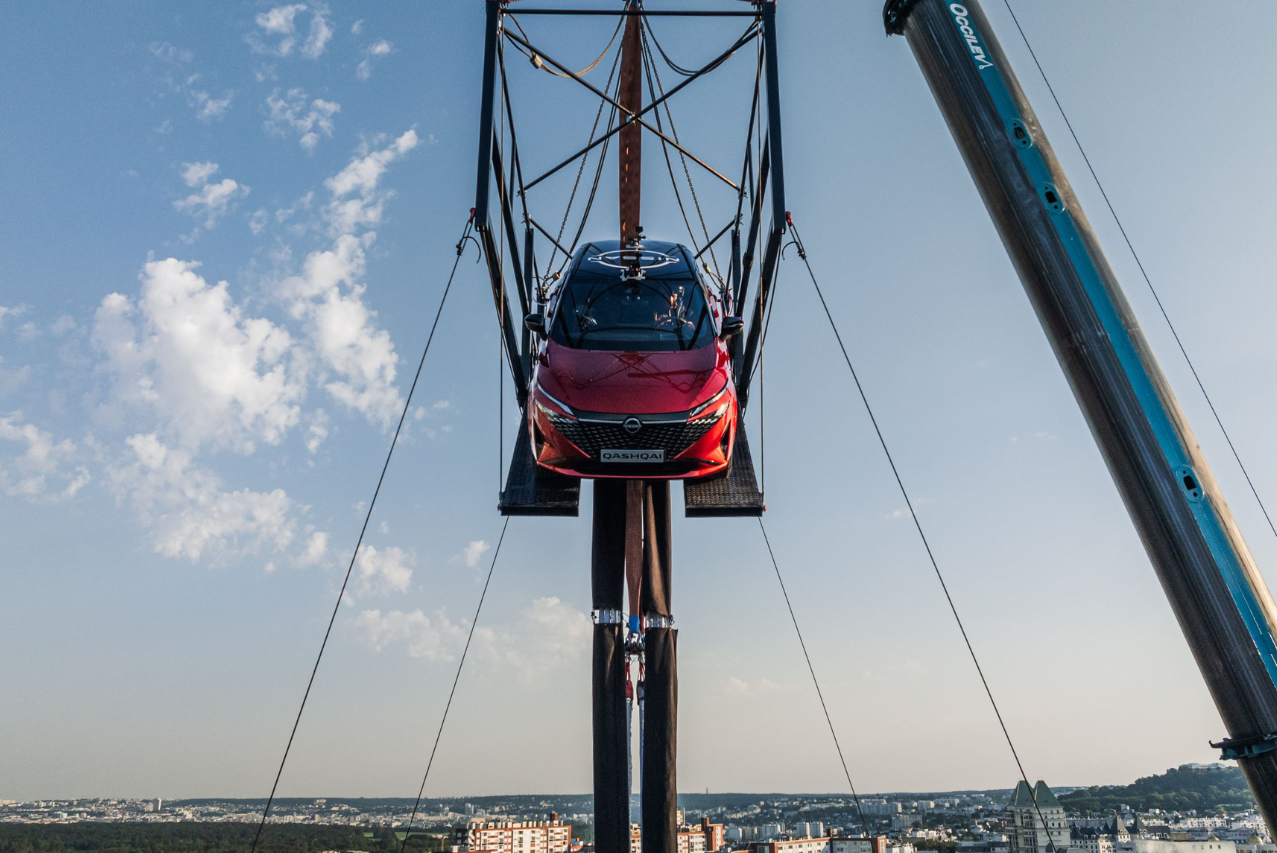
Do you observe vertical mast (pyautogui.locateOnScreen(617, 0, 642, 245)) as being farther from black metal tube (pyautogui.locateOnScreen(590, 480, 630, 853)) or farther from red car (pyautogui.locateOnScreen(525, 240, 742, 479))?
black metal tube (pyautogui.locateOnScreen(590, 480, 630, 853))

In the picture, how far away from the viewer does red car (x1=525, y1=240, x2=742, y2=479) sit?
17.6 feet

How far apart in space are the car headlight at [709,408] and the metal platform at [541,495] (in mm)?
1776

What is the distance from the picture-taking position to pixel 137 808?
60.8 metres

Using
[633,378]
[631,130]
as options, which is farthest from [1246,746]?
[631,130]

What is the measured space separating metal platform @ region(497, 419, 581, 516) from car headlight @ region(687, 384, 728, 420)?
1776 millimetres

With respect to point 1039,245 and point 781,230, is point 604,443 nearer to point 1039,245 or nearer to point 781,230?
point 781,230

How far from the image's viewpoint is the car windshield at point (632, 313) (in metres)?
5.98

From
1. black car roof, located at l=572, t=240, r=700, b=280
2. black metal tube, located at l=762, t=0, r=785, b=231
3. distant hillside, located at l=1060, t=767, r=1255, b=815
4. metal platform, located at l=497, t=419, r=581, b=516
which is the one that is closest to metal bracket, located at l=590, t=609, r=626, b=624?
metal platform, located at l=497, t=419, r=581, b=516

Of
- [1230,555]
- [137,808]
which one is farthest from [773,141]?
[137,808]

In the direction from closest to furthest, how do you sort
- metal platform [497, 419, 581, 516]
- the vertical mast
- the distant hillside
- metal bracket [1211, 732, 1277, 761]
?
metal bracket [1211, 732, 1277, 761] < metal platform [497, 419, 581, 516] < the vertical mast < the distant hillside

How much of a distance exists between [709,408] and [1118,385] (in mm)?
2859

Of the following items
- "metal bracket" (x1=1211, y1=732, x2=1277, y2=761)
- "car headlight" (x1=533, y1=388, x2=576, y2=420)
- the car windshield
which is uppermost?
the car windshield

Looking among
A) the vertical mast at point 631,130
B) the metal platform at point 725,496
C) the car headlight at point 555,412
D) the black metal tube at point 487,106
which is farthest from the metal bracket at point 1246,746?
the vertical mast at point 631,130

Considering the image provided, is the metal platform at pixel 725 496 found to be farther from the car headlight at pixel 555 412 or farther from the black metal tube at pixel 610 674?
the car headlight at pixel 555 412
